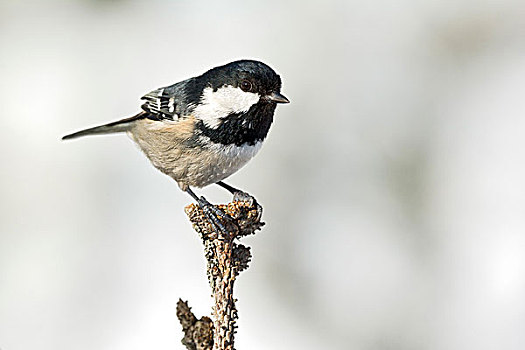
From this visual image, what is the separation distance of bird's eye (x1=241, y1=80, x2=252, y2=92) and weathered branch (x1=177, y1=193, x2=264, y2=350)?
212 mm

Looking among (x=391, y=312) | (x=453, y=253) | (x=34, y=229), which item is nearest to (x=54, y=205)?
(x=34, y=229)

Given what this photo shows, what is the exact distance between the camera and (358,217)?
241 cm

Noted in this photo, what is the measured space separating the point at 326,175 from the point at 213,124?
1305mm

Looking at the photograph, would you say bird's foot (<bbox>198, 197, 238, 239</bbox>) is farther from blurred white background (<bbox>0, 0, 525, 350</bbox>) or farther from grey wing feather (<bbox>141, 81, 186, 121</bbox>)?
blurred white background (<bbox>0, 0, 525, 350</bbox>)

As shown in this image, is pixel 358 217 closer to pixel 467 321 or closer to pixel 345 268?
pixel 345 268

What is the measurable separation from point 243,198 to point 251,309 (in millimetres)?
1354

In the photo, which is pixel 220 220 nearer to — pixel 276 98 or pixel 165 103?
pixel 276 98

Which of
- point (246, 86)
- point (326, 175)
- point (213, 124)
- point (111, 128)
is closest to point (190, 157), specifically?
point (213, 124)

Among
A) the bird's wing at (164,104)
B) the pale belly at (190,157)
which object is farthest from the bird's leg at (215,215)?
the bird's wing at (164,104)

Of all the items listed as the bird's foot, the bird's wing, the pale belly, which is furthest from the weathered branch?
the bird's wing

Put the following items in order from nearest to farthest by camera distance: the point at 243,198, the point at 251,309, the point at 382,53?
the point at 243,198, the point at 251,309, the point at 382,53

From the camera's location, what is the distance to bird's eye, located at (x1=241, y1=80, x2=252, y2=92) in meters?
1.08

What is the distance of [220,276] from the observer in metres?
0.99

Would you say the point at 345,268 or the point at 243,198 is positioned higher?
the point at 345,268
